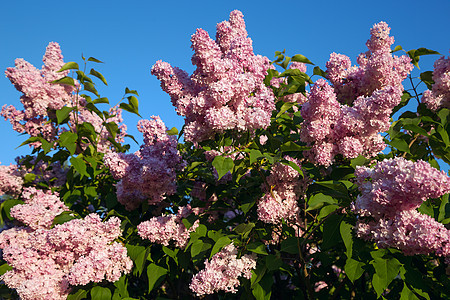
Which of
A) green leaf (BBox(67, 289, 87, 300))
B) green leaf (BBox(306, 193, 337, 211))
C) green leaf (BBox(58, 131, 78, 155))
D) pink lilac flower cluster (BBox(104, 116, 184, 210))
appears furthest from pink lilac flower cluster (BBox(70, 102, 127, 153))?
green leaf (BBox(306, 193, 337, 211))

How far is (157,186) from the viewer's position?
359cm

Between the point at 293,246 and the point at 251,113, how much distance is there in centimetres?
113

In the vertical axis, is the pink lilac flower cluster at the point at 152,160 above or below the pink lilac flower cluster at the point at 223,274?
above

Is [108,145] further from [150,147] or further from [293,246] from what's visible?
[293,246]

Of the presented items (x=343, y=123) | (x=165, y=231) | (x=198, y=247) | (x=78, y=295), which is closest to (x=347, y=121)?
(x=343, y=123)

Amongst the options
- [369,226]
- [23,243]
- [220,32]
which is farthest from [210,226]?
[23,243]

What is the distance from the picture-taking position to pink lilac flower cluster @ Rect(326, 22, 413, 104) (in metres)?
3.57

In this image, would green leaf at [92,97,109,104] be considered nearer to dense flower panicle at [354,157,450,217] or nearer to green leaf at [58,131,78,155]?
green leaf at [58,131,78,155]

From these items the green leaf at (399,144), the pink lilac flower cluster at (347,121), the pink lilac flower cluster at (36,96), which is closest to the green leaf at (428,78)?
the pink lilac flower cluster at (347,121)

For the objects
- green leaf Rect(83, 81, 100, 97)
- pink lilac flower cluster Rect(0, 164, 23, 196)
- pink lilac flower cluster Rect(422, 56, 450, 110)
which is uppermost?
green leaf Rect(83, 81, 100, 97)

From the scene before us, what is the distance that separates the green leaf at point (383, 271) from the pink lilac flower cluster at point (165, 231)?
1716 mm

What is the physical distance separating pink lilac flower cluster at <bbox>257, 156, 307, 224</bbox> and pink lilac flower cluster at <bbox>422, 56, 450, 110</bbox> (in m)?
1.49

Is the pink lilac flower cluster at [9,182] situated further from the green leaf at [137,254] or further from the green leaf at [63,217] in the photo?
the green leaf at [137,254]

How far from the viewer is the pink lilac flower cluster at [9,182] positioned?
17.4ft
